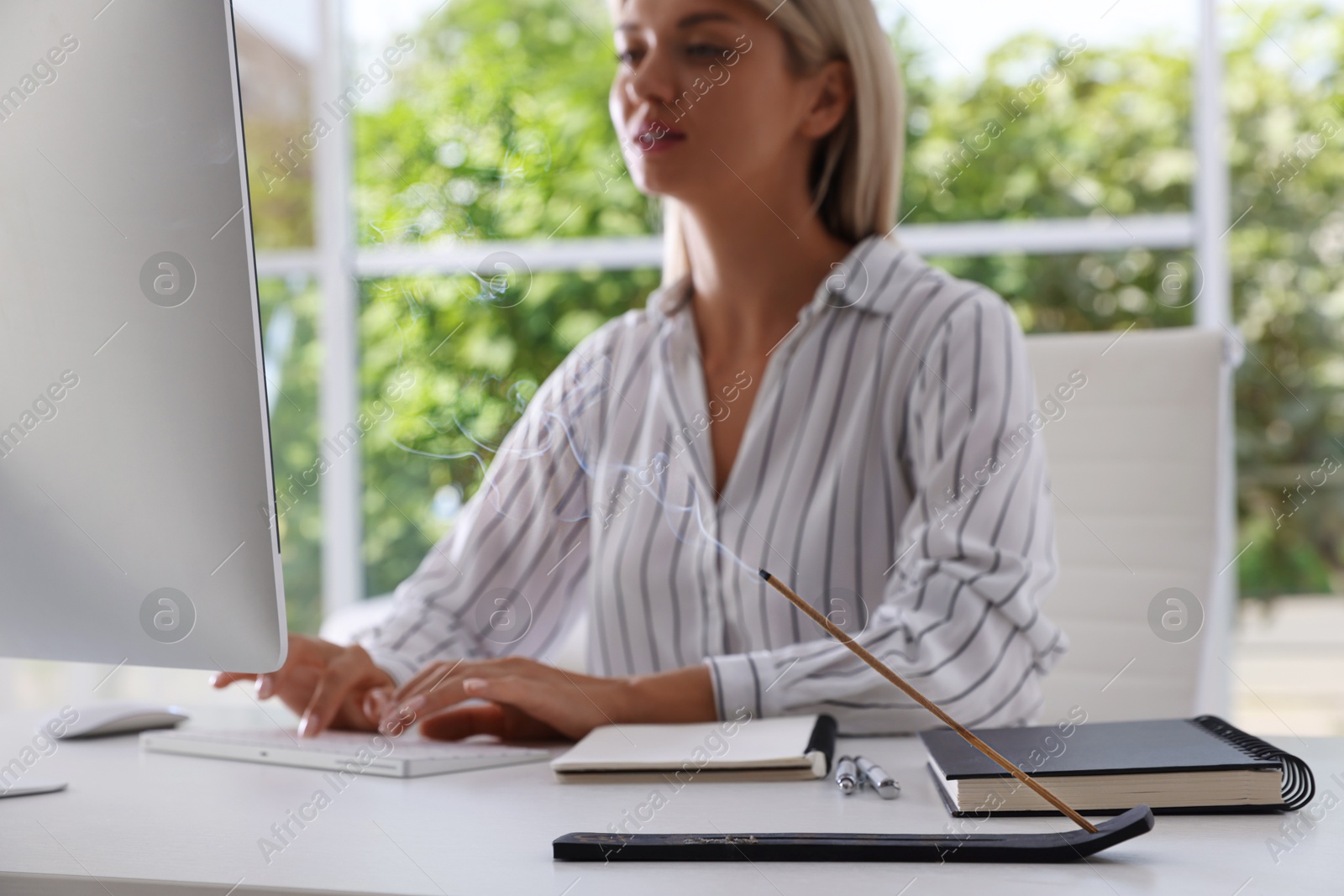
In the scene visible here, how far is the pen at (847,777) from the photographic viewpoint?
2.53 ft

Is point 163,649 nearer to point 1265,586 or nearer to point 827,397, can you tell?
point 827,397

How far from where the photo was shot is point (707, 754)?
2.78ft

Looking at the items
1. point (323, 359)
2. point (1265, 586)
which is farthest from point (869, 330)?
point (323, 359)

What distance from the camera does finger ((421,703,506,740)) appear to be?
1.05 m

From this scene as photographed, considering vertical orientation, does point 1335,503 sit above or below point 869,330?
below

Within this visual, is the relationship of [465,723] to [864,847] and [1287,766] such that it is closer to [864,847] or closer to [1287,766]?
[864,847]

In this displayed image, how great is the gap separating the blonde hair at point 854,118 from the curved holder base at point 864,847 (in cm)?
99

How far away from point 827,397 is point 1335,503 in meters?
2.33

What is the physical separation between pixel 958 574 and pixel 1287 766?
1.22 feet

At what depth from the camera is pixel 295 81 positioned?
3775mm

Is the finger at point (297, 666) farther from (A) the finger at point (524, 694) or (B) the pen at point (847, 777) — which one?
(B) the pen at point (847, 777)

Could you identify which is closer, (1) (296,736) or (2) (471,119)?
(1) (296,736)

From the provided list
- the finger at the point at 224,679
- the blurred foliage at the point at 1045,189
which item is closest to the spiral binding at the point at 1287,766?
the finger at the point at 224,679

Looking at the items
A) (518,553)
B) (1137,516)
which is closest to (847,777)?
(518,553)
